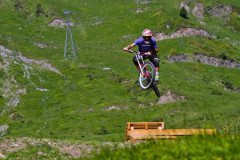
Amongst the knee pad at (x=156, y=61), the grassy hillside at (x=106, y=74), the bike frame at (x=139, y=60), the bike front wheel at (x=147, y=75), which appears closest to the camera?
the knee pad at (x=156, y=61)

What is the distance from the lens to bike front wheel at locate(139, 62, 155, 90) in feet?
102

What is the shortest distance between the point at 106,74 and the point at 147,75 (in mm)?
79795

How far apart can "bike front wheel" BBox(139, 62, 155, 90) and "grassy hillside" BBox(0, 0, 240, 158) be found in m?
6.26

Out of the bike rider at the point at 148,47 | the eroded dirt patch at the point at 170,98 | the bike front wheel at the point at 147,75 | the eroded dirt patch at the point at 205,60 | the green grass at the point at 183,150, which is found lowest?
the eroded dirt patch at the point at 205,60

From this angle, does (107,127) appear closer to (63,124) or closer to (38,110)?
(63,124)

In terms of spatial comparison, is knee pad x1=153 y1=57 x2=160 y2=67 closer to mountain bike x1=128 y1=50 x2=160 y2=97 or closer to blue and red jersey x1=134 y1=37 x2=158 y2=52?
mountain bike x1=128 y1=50 x2=160 y2=97

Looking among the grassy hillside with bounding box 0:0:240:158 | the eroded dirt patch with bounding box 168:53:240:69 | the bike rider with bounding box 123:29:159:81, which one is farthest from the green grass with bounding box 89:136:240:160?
the eroded dirt patch with bounding box 168:53:240:69

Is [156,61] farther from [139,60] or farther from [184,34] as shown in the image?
[184,34]

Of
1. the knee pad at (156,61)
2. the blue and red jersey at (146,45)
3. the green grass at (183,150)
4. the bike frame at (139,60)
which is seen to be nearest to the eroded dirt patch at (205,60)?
the bike frame at (139,60)

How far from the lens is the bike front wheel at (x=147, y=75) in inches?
1218

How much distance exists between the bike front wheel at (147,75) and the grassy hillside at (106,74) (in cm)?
626

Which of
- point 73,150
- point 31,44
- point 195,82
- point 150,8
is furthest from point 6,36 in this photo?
point 73,150

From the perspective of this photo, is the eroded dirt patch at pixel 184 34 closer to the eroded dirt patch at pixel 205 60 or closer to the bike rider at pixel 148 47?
the eroded dirt patch at pixel 205 60

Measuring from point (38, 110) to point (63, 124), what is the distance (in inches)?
580
